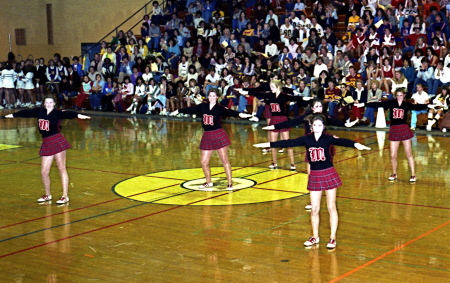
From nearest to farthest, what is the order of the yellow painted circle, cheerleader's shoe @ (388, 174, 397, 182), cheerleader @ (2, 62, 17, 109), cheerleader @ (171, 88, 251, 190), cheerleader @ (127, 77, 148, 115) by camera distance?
the yellow painted circle, cheerleader @ (171, 88, 251, 190), cheerleader's shoe @ (388, 174, 397, 182), cheerleader @ (127, 77, 148, 115), cheerleader @ (2, 62, 17, 109)

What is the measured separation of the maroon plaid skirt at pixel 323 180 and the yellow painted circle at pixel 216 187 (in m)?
3.06

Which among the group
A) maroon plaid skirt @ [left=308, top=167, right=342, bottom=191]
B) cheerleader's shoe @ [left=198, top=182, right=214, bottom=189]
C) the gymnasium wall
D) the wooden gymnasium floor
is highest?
the gymnasium wall

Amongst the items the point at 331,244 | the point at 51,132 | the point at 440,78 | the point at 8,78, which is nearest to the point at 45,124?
the point at 51,132

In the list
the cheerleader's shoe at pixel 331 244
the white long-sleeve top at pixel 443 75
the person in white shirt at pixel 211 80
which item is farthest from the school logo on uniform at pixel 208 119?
the person in white shirt at pixel 211 80

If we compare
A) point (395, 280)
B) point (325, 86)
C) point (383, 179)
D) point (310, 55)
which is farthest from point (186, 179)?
point (310, 55)

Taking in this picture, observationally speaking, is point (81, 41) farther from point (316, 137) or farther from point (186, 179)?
point (316, 137)

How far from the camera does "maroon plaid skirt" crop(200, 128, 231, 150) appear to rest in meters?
12.3

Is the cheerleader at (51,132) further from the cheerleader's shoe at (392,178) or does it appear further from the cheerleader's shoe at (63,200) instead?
the cheerleader's shoe at (392,178)

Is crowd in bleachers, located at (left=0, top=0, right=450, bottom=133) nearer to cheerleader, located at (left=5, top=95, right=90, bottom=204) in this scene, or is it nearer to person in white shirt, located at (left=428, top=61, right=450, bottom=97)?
person in white shirt, located at (left=428, top=61, right=450, bottom=97)

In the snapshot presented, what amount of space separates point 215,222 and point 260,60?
14216 millimetres

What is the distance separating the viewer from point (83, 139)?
1992 cm

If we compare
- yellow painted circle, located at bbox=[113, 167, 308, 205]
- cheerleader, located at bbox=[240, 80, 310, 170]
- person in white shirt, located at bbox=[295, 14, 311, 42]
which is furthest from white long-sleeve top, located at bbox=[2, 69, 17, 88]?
cheerleader, located at bbox=[240, 80, 310, 170]

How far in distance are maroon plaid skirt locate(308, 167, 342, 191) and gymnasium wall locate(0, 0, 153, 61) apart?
976 inches

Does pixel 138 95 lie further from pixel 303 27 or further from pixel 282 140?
pixel 282 140
